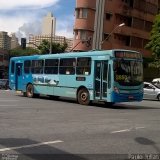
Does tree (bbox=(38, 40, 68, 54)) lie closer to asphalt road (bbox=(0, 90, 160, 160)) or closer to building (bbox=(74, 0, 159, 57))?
building (bbox=(74, 0, 159, 57))

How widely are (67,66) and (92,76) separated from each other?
9.27ft

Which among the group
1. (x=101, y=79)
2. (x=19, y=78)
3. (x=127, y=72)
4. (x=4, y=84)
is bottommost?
(x=4, y=84)

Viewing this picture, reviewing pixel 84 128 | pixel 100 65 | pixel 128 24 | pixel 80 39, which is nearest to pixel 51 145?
pixel 84 128

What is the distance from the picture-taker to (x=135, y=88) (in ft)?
77.0

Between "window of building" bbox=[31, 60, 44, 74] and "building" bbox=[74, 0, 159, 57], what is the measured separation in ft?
79.5

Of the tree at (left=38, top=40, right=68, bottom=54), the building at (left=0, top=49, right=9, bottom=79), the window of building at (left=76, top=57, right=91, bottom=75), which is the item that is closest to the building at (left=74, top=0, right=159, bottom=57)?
the tree at (left=38, top=40, right=68, bottom=54)

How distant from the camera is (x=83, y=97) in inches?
965

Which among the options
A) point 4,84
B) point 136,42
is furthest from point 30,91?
point 136,42

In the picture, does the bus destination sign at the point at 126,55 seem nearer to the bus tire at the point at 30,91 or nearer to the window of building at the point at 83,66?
the window of building at the point at 83,66

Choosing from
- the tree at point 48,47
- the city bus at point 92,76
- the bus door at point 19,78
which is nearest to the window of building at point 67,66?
the city bus at point 92,76

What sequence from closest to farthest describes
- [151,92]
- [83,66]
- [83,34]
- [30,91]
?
[83,66] < [30,91] < [151,92] < [83,34]

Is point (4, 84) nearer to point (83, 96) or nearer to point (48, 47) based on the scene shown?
point (48, 47)

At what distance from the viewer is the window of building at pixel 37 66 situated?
28739 mm

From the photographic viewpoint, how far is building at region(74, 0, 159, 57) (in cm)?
6112
